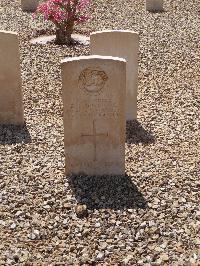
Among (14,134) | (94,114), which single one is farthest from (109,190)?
(14,134)

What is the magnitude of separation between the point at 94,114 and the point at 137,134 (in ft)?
4.72

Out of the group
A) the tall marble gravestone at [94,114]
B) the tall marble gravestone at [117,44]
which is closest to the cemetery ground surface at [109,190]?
the tall marble gravestone at [94,114]

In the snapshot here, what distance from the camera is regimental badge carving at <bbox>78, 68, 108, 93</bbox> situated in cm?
466

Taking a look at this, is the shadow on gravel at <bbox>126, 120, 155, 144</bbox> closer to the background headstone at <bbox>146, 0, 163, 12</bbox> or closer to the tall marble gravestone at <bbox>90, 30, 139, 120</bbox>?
the tall marble gravestone at <bbox>90, 30, 139, 120</bbox>

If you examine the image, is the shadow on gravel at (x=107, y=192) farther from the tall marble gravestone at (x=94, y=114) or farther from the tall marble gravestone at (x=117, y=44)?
the tall marble gravestone at (x=117, y=44)

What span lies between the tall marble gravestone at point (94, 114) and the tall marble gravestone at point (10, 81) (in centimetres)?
159

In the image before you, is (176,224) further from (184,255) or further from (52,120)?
(52,120)

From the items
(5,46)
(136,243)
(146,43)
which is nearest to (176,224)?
(136,243)

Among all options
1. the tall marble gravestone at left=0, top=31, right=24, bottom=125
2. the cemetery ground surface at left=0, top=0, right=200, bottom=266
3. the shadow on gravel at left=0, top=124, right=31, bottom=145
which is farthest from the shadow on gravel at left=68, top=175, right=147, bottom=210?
the tall marble gravestone at left=0, top=31, right=24, bottom=125

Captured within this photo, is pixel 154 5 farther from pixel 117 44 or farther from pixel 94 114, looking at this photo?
pixel 94 114

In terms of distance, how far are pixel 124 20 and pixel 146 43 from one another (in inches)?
88.0

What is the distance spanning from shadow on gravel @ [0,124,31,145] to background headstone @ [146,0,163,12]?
8164mm

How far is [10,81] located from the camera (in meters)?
6.25

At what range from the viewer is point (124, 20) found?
40.1 feet
